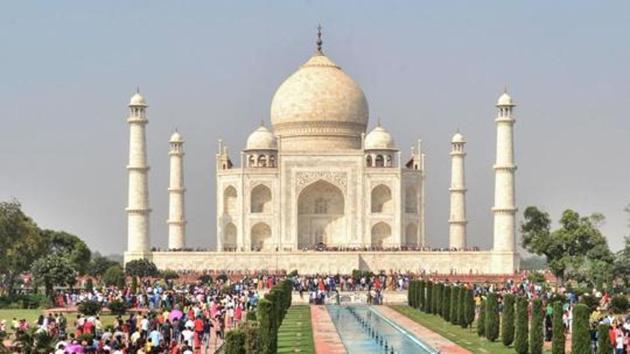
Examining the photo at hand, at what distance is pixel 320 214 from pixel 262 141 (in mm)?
3681

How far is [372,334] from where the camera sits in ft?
79.8

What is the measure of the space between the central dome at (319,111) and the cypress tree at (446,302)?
22322 mm

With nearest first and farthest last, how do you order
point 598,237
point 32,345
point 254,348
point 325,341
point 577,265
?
point 254,348 < point 32,345 < point 325,341 < point 577,265 < point 598,237

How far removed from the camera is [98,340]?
16.7 m

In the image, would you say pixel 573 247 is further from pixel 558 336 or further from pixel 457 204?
pixel 558 336

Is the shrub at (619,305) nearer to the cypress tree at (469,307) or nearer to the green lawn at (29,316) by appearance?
the cypress tree at (469,307)

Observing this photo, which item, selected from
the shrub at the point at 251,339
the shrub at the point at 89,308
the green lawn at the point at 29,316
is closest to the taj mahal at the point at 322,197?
the green lawn at the point at 29,316

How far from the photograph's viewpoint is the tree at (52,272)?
31.7 meters

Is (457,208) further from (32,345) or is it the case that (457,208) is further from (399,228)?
(32,345)

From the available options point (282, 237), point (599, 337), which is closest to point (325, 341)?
point (599, 337)

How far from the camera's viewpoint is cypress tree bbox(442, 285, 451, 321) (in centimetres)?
2738

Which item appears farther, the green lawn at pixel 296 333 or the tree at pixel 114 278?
the tree at pixel 114 278

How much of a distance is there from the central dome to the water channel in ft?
62.8

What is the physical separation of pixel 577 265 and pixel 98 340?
2400 cm
